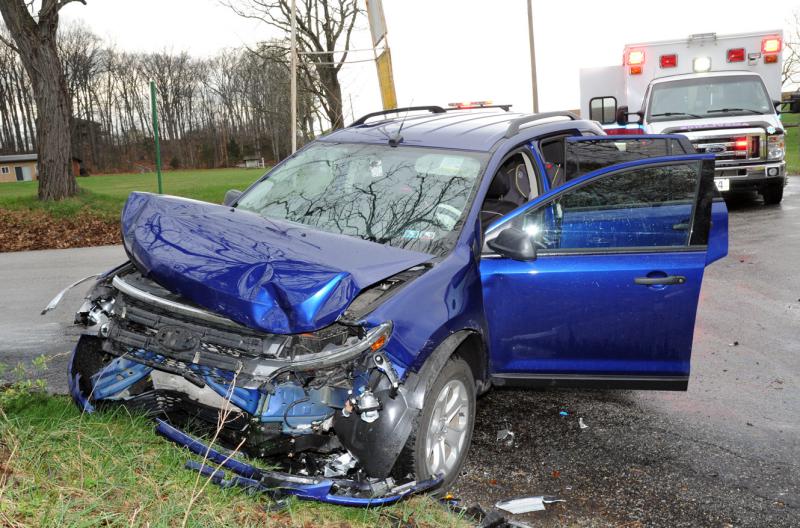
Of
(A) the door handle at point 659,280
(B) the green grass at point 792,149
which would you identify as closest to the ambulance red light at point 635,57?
(B) the green grass at point 792,149

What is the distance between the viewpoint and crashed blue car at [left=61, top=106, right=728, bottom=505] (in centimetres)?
336

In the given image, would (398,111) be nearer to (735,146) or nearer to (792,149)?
(735,146)

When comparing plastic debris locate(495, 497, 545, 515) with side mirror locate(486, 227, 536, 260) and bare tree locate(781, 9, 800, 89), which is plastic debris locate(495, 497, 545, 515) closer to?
side mirror locate(486, 227, 536, 260)

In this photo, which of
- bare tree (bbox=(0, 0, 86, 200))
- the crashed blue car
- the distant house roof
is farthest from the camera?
the distant house roof

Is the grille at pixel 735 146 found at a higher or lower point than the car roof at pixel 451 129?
lower

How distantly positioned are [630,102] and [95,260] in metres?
11.1

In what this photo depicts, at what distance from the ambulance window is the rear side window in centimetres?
1007

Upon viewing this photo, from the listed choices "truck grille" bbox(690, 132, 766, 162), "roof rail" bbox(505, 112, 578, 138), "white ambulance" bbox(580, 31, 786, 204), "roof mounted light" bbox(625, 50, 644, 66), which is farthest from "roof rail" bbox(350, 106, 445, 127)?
"roof mounted light" bbox(625, 50, 644, 66)

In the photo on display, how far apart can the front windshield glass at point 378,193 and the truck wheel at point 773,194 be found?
38.9ft

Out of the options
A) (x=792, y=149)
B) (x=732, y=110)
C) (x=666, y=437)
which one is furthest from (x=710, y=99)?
(x=792, y=149)

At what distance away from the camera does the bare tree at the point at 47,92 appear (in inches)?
704

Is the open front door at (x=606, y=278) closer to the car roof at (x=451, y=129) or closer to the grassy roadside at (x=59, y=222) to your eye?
the car roof at (x=451, y=129)

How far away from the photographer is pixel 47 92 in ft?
59.7

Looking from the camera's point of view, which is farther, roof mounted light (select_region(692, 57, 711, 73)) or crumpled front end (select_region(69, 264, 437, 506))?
roof mounted light (select_region(692, 57, 711, 73))
